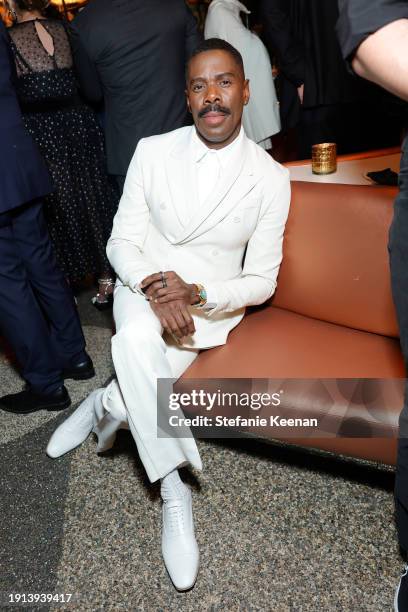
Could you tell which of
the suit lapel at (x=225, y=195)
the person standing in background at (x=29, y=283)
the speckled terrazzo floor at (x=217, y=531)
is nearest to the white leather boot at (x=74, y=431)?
the speckled terrazzo floor at (x=217, y=531)

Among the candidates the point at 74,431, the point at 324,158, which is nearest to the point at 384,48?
the point at 324,158

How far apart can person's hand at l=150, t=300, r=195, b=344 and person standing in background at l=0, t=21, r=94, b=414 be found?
766mm

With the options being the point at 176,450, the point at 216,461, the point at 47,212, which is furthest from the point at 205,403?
the point at 47,212

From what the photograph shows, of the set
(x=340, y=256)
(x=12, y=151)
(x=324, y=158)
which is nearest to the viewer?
Result: (x=340, y=256)

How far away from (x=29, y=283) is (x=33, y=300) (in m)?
0.08

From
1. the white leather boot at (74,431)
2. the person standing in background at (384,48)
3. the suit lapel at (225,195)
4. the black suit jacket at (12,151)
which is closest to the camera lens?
the person standing in background at (384,48)

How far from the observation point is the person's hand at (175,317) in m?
1.50

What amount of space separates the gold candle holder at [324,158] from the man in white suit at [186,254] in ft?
1.21

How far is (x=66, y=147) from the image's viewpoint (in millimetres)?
2697

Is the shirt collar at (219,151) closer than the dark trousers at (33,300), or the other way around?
the shirt collar at (219,151)

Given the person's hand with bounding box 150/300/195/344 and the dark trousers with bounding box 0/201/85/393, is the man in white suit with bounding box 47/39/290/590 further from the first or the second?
the dark trousers with bounding box 0/201/85/393

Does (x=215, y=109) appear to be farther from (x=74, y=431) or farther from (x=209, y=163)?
(x=74, y=431)

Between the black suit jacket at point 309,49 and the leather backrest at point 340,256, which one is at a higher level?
the black suit jacket at point 309,49

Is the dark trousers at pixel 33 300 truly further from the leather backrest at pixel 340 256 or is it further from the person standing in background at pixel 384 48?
the person standing in background at pixel 384 48
